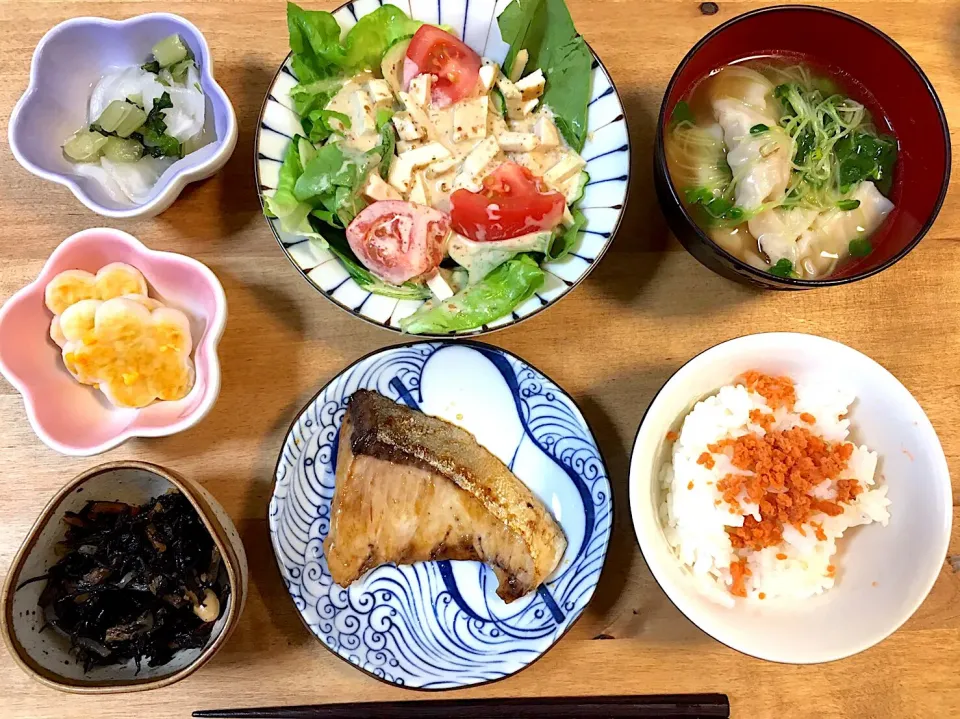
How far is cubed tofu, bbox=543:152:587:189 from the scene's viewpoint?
1.59m

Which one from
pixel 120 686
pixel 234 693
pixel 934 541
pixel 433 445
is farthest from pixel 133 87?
pixel 934 541

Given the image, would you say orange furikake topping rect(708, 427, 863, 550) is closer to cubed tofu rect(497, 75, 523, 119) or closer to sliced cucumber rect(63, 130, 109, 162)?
cubed tofu rect(497, 75, 523, 119)

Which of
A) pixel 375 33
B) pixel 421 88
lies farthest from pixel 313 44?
pixel 421 88

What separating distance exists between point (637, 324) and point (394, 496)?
0.71m

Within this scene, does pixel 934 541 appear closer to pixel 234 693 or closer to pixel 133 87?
pixel 234 693

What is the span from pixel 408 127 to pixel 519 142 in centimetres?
25

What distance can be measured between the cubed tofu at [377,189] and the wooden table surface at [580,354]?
1.05 ft

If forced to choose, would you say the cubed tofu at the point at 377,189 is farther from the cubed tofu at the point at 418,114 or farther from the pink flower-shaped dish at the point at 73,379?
the pink flower-shaped dish at the point at 73,379

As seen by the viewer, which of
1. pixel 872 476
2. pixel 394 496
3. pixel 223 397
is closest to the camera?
pixel 872 476

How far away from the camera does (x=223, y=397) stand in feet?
5.78

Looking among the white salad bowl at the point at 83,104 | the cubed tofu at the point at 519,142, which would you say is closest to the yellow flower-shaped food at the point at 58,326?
the white salad bowl at the point at 83,104

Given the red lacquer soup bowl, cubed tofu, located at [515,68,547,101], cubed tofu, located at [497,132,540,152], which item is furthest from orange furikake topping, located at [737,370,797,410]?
cubed tofu, located at [515,68,547,101]

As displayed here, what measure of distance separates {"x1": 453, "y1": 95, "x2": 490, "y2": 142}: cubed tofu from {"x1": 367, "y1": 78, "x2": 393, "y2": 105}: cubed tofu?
0.52ft

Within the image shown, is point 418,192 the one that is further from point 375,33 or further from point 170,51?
point 170,51
